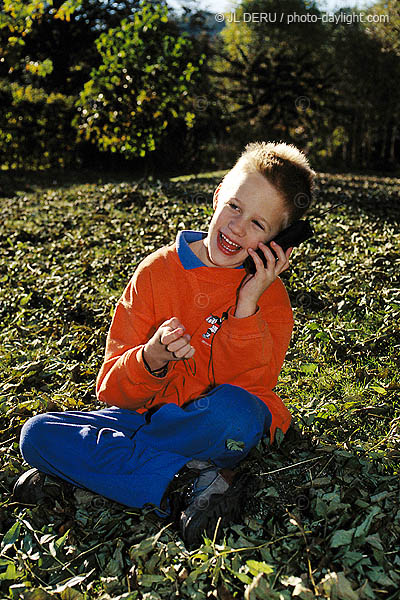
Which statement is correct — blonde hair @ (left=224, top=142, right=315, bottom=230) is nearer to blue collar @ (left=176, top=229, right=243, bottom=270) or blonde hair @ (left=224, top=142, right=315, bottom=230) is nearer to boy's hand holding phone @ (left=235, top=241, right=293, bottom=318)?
boy's hand holding phone @ (left=235, top=241, right=293, bottom=318)

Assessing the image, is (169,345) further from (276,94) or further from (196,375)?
(276,94)

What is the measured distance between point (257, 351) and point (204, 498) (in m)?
0.78

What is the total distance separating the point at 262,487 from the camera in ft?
9.32

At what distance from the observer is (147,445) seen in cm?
290

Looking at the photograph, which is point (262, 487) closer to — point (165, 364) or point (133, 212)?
point (165, 364)

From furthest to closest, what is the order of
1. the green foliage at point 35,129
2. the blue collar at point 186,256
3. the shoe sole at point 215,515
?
1. the green foliage at point 35,129
2. the blue collar at point 186,256
3. the shoe sole at point 215,515

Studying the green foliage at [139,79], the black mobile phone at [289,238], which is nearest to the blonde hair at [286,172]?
the black mobile phone at [289,238]

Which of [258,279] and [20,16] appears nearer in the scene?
[258,279]

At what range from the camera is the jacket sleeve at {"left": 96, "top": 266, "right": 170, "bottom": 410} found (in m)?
2.77

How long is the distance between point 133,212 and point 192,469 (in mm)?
7096

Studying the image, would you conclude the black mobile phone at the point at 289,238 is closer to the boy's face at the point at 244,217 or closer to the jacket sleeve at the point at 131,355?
the boy's face at the point at 244,217

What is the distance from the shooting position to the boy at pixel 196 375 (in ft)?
8.93

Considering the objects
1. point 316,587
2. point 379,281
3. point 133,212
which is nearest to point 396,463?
point 316,587

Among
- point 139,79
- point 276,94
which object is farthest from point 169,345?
point 276,94
